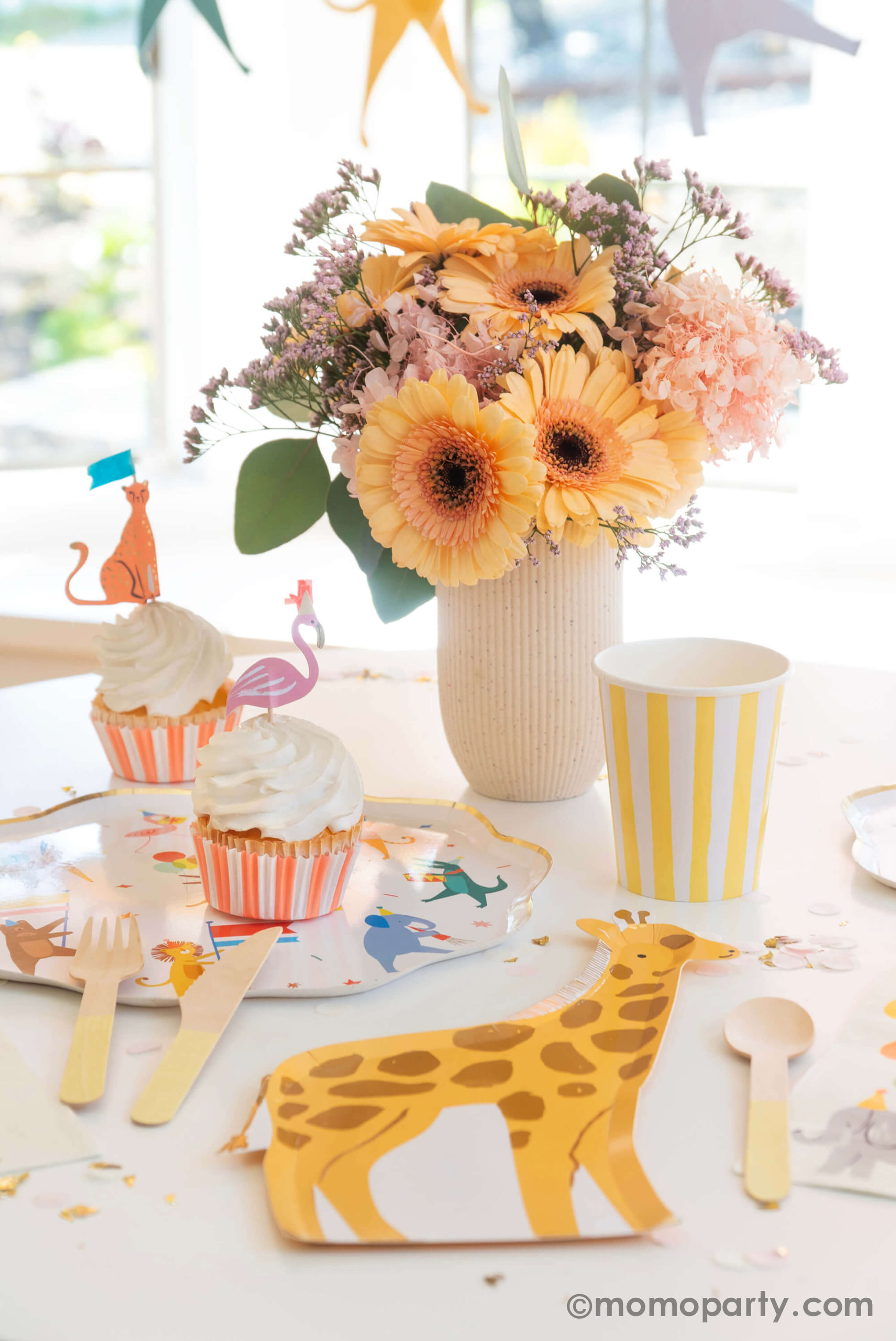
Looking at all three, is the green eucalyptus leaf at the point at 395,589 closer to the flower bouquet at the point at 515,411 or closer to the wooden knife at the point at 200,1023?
the flower bouquet at the point at 515,411

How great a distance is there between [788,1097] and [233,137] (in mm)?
2861

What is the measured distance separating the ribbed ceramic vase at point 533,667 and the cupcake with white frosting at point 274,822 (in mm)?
179

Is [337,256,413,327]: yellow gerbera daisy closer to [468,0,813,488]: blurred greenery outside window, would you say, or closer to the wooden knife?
the wooden knife

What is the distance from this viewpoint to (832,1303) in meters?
0.39

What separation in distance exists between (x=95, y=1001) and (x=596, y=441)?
387 mm

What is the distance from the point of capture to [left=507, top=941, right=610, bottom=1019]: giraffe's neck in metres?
0.55

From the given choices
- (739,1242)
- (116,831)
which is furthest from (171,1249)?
(116,831)

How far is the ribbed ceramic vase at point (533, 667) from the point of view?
30.8 inches

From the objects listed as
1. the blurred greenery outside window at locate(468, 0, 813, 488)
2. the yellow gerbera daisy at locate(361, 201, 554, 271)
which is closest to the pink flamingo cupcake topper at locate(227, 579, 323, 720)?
the yellow gerbera daisy at locate(361, 201, 554, 271)

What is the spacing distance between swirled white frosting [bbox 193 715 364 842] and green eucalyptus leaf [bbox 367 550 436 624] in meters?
0.21

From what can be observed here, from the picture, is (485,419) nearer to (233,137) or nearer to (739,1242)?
(739,1242)

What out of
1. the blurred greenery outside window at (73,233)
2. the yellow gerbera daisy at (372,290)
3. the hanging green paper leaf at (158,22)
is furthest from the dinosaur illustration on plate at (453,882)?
the blurred greenery outside window at (73,233)

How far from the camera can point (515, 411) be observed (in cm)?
67

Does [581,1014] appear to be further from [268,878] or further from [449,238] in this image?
[449,238]
